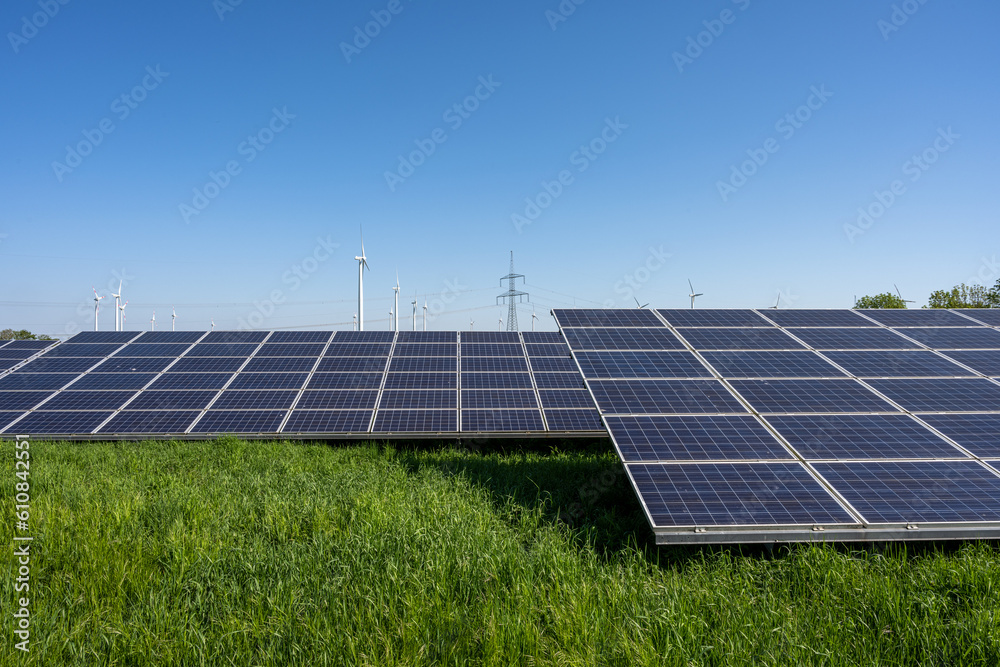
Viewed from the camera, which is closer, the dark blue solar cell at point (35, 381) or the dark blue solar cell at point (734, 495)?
the dark blue solar cell at point (734, 495)

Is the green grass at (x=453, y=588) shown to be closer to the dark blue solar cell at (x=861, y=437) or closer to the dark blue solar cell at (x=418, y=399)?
the dark blue solar cell at (x=861, y=437)

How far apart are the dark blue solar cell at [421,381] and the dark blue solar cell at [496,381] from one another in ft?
1.52

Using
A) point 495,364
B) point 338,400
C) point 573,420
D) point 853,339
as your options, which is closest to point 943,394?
point 853,339

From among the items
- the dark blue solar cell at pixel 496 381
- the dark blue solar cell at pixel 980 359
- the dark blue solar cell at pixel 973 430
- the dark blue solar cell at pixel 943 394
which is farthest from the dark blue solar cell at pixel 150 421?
the dark blue solar cell at pixel 980 359

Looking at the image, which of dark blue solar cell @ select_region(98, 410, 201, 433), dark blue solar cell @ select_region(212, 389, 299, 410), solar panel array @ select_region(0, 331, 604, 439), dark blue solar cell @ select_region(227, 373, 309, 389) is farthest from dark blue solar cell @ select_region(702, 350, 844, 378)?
dark blue solar cell @ select_region(98, 410, 201, 433)

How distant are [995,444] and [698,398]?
4.94m

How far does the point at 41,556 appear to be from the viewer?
7.73 metres

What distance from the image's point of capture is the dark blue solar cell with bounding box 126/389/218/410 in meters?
16.0

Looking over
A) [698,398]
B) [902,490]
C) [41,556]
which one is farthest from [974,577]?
[41,556]

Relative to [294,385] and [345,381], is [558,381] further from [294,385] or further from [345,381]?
[294,385]

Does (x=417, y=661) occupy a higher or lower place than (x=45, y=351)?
lower

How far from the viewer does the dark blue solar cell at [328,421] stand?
48.5 ft

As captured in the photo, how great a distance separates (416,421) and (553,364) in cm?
640

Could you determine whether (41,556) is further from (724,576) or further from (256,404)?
(724,576)
